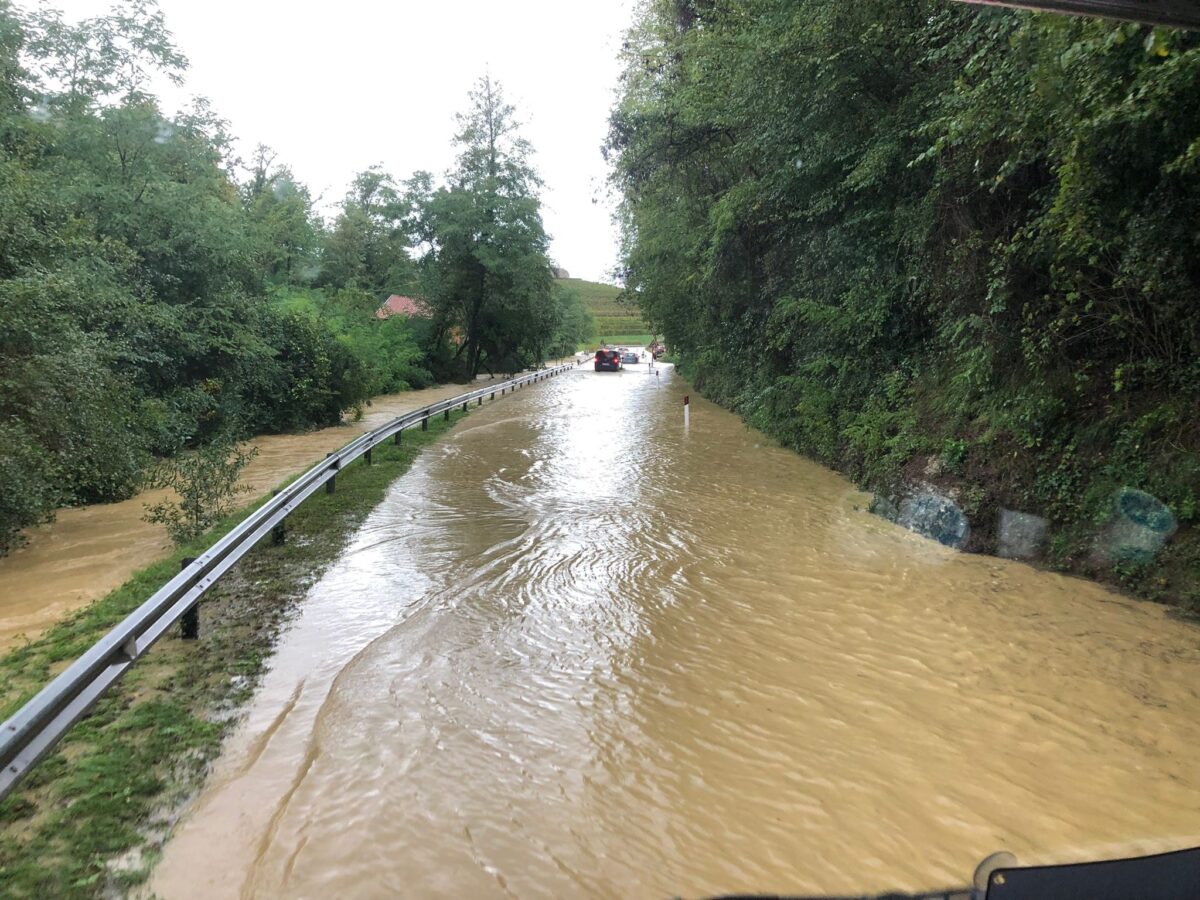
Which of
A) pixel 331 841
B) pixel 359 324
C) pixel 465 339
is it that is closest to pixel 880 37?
pixel 331 841

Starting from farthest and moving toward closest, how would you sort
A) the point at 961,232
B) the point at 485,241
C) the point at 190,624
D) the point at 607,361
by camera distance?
the point at 607,361 → the point at 485,241 → the point at 961,232 → the point at 190,624

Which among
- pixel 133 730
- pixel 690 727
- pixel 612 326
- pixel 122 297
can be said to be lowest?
pixel 690 727

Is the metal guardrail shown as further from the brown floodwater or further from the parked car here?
the parked car

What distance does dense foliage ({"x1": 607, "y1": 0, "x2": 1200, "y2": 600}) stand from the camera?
21.8 ft

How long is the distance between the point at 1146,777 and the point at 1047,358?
5439 millimetres

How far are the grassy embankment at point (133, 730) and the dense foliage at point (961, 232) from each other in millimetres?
7500

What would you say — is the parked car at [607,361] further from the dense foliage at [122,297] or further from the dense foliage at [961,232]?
the dense foliage at [961,232]

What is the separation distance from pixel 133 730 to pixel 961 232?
36.2ft

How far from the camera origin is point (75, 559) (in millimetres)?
8102

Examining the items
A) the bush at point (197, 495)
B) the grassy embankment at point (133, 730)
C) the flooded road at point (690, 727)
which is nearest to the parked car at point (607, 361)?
the bush at point (197, 495)

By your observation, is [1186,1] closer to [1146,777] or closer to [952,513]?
[1146,777]

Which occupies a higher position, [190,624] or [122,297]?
[122,297]

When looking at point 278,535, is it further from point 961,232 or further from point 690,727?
point 961,232

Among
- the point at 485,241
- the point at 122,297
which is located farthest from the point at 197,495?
the point at 485,241
